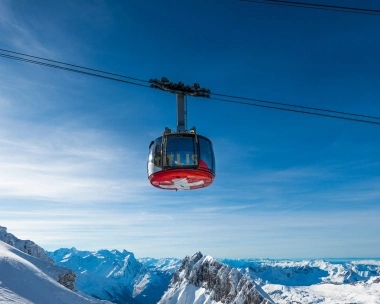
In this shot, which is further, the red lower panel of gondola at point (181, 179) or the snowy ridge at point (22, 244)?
the snowy ridge at point (22, 244)

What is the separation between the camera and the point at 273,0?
1348 centimetres

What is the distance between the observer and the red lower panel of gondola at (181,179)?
17641 millimetres

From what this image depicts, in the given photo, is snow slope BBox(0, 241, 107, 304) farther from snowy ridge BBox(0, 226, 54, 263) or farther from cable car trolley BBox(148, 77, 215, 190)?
snowy ridge BBox(0, 226, 54, 263)

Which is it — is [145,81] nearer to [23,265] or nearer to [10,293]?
[10,293]

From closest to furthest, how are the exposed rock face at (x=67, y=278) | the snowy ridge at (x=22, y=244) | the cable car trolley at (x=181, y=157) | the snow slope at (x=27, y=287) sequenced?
the cable car trolley at (x=181, y=157) → the snow slope at (x=27, y=287) → the exposed rock face at (x=67, y=278) → the snowy ridge at (x=22, y=244)

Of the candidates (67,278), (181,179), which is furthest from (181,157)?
(67,278)

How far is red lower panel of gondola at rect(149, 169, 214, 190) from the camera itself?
17.6m

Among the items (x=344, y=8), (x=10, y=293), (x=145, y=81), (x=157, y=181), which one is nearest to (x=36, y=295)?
(x=10, y=293)

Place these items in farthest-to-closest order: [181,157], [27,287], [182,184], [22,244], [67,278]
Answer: [22,244]
[67,278]
[27,287]
[182,184]
[181,157]

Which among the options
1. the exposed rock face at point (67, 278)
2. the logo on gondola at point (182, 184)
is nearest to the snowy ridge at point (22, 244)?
the exposed rock face at point (67, 278)

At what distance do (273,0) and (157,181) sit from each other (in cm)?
1015

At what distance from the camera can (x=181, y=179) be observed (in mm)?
18250

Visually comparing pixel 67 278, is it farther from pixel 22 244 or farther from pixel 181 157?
pixel 22 244

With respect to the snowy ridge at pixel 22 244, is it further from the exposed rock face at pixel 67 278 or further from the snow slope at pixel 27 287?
the snow slope at pixel 27 287
